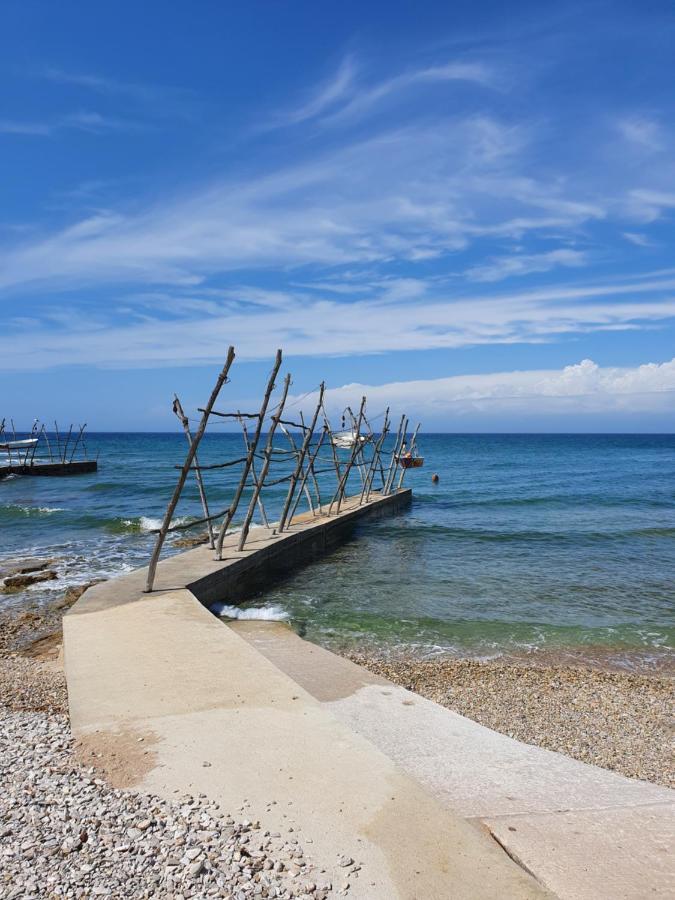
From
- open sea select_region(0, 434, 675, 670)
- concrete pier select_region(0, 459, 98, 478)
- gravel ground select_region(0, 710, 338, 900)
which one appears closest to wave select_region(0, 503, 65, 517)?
open sea select_region(0, 434, 675, 670)

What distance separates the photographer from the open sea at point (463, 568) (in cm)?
865

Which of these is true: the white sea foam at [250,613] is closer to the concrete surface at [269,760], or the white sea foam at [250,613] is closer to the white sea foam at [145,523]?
the concrete surface at [269,760]

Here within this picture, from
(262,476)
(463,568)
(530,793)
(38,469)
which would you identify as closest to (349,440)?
(463,568)

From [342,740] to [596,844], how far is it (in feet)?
5.04

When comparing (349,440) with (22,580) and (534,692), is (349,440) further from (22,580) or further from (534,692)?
(534,692)

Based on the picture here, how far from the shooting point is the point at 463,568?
12.8 metres

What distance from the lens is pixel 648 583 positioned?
1146 centimetres

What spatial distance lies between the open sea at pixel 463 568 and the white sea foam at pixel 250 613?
4 cm

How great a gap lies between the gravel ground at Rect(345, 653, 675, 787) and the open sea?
0.70m

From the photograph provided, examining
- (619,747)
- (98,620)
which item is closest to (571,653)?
(619,747)

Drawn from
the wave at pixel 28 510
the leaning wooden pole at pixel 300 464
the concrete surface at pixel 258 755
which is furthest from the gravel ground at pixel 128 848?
the wave at pixel 28 510

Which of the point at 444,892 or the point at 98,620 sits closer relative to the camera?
the point at 444,892

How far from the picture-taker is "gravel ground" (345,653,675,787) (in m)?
5.29

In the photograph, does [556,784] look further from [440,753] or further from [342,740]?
[342,740]
